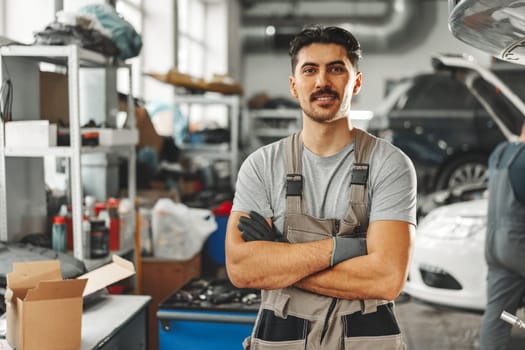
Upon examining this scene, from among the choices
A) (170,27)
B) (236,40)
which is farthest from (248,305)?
(236,40)

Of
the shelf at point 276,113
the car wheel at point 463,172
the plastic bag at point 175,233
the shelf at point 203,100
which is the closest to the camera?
the plastic bag at point 175,233

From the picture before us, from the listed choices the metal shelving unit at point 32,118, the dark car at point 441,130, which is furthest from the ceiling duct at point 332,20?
the metal shelving unit at point 32,118

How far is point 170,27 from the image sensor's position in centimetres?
716

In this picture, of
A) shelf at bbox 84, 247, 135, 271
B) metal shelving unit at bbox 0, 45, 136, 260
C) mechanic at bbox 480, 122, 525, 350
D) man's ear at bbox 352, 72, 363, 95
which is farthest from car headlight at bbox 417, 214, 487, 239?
man's ear at bbox 352, 72, 363, 95

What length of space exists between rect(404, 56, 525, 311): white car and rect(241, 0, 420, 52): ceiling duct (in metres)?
6.23

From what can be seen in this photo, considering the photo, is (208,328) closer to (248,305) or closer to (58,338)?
(248,305)

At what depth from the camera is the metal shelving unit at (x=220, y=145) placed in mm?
5855

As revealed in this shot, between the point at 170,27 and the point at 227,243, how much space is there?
19.1ft

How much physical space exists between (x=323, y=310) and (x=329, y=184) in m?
0.35

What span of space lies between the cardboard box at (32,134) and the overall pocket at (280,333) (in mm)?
1489

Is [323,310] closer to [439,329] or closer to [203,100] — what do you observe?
[439,329]

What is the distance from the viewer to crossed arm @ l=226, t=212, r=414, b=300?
5.33 ft

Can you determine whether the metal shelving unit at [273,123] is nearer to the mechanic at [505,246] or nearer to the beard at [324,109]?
the mechanic at [505,246]

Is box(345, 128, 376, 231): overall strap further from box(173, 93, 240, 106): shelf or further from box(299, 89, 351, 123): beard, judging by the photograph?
box(173, 93, 240, 106): shelf
